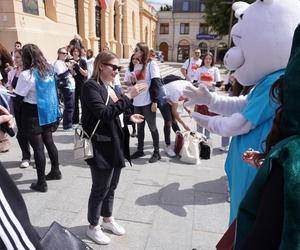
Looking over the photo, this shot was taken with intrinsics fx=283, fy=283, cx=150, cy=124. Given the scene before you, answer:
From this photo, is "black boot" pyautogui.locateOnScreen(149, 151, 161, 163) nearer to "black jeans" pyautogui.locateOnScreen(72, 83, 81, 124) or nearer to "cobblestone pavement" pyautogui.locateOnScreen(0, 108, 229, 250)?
"cobblestone pavement" pyautogui.locateOnScreen(0, 108, 229, 250)

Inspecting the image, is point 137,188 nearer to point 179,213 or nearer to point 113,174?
point 179,213

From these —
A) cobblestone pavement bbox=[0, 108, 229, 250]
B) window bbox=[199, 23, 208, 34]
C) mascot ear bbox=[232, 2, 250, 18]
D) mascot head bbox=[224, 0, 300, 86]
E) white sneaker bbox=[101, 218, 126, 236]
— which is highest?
window bbox=[199, 23, 208, 34]

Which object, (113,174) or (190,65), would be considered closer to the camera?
(113,174)

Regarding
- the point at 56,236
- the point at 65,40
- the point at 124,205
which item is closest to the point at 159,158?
the point at 124,205

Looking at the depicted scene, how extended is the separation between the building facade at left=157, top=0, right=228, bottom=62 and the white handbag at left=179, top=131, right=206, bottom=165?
158 ft

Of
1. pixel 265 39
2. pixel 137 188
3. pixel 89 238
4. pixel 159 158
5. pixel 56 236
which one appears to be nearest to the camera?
pixel 56 236

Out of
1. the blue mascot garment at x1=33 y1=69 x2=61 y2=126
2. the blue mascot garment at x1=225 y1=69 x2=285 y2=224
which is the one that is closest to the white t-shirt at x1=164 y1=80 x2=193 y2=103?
the blue mascot garment at x1=33 y1=69 x2=61 y2=126

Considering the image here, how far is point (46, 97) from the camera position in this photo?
348cm

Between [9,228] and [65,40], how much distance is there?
13100 mm

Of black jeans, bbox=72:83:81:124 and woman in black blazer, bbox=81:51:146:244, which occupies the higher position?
woman in black blazer, bbox=81:51:146:244

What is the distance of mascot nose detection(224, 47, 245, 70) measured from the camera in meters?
1.86

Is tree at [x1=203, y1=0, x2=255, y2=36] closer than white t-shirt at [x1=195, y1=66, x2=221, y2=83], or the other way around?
white t-shirt at [x1=195, y1=66, x2=221, y2=83]

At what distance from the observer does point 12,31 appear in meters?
9.34

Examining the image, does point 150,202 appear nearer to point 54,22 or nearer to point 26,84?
point 26,84
